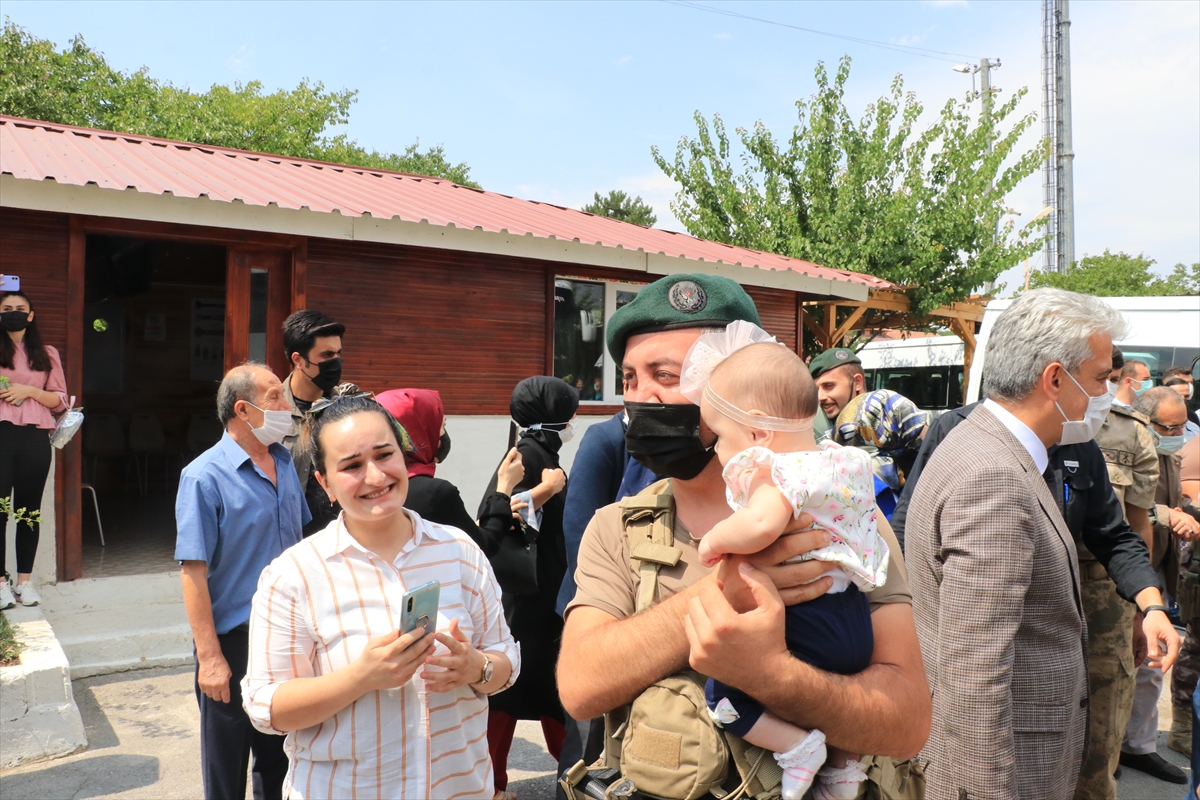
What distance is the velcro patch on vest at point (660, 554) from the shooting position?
62.7 inches

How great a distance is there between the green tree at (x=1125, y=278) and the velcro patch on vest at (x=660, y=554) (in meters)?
34.1

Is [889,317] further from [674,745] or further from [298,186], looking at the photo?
[674,745]

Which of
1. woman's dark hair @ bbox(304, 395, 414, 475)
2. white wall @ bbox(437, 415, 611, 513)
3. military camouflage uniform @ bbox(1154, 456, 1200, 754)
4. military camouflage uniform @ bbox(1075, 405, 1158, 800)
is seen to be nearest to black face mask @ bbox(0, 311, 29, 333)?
white wall @ bbox(437, 415, 611, 513)

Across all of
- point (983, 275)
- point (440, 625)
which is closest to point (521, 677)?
point (440, 625)

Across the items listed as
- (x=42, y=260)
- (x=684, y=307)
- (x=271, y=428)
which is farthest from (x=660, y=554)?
(x=42, y=260)

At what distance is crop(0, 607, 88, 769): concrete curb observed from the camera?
4395 millimetres

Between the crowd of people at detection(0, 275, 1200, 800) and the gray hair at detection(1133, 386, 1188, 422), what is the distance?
1.53 m

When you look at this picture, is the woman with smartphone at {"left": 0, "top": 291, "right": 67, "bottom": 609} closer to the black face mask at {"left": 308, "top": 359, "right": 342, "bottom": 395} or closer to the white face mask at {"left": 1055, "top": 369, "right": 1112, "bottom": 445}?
the black face mask at {"left": 308, "top": 359, "right": 342, "bottom": 395}

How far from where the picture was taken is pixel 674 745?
1.42 m

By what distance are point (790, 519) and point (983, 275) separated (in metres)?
15.7

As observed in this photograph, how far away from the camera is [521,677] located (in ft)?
12.3

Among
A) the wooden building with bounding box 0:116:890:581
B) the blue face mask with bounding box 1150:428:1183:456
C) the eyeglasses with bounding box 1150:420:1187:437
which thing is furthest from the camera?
the wooden building with bounding box 0:116:890:581

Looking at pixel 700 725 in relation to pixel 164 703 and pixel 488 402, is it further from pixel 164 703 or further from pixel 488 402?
pixel 488 402

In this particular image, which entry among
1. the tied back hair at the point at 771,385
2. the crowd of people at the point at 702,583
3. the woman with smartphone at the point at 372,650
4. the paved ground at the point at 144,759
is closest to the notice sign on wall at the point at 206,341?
the paved ground at the point at 144,759
